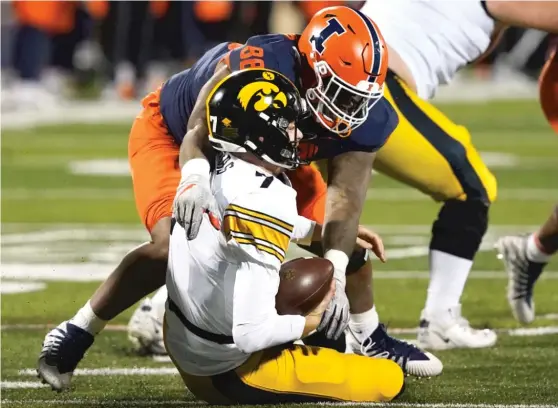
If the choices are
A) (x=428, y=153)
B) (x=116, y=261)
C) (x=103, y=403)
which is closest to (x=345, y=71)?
(x=428, y=153)

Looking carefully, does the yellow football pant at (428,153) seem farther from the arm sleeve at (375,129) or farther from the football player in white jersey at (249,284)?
the football player in white jersey at (249,284)

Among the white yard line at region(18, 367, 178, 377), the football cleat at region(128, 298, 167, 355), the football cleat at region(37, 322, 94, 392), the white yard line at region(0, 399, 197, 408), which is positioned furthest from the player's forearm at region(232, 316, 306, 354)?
the football cleat at region(128, 298, 167, 355)

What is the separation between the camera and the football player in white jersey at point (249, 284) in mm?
3637

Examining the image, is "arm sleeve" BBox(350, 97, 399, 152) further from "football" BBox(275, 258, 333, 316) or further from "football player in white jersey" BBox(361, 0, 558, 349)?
"football" BBox(275, 258, 333, 316)

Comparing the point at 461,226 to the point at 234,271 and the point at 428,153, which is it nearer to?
the point at 428,153

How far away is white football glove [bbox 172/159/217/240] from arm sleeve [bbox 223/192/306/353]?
0.28 ft

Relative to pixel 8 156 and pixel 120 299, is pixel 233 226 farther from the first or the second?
pixel 8 156

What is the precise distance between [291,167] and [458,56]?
62.2 inches

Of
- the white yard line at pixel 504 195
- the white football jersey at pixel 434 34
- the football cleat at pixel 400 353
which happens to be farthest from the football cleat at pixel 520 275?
the white yard line at pixel 504 195

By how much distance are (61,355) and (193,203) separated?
85cm

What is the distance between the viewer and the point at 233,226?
11.9 ft

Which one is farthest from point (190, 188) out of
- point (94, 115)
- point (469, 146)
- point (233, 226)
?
point (94, 115)

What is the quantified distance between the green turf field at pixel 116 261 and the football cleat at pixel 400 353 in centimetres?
4

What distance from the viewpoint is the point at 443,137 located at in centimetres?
489
